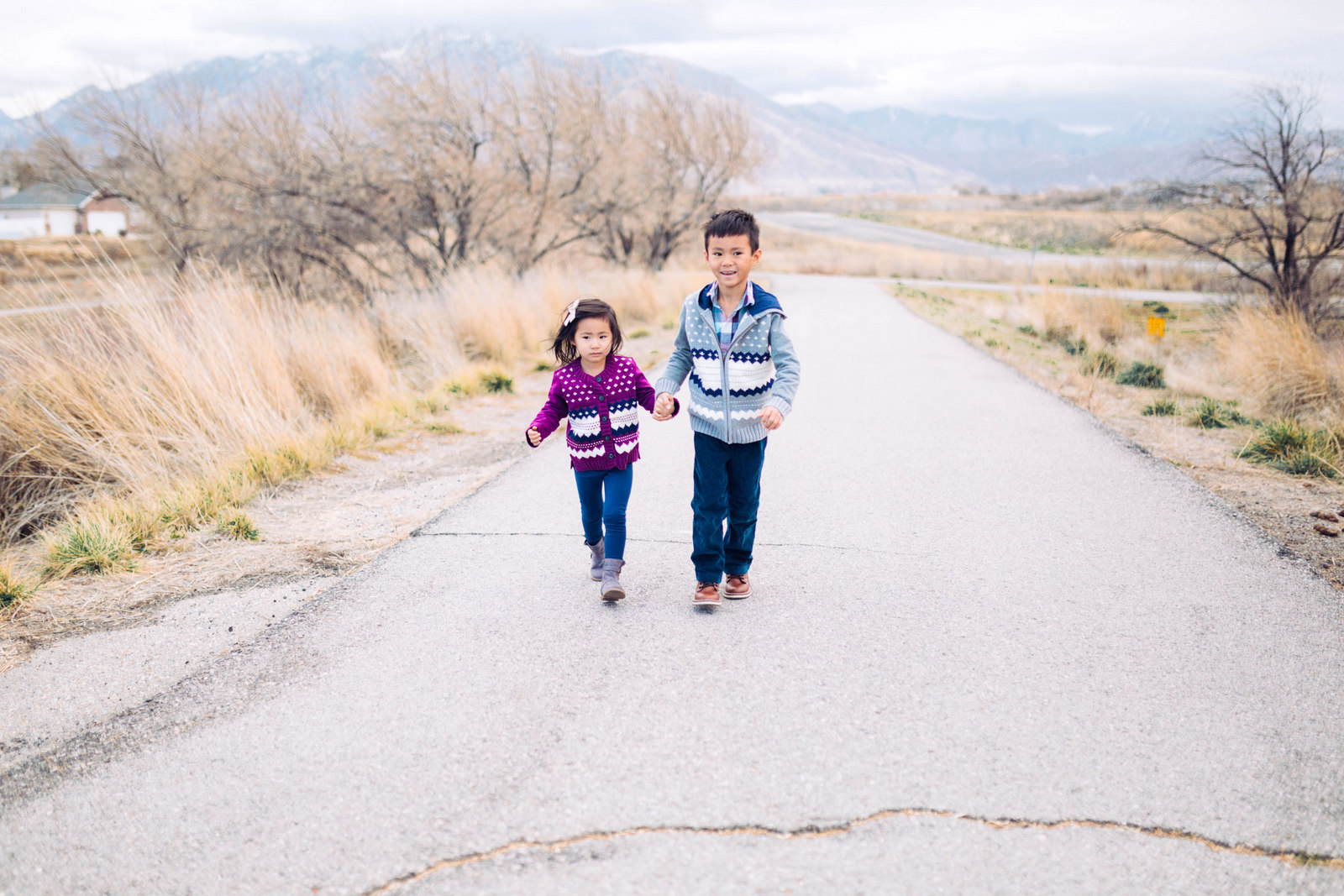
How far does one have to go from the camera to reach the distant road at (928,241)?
32594 millimetres

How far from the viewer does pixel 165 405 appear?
5.77 m

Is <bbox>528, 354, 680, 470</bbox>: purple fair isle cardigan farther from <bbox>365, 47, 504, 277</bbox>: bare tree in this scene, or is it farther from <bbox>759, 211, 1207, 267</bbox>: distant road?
<bbox>759, 211, 1207, 267</bbox>: distant road

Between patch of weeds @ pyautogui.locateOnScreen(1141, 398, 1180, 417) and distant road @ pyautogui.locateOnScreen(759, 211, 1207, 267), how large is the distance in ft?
66.4

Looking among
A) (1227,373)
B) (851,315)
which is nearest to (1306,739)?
(1227,373)

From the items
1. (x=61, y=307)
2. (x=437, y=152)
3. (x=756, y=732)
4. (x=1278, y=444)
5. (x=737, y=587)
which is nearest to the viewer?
(x=756, y=732)

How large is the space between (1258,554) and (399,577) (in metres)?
4.52

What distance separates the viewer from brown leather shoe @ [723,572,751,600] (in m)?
3.69

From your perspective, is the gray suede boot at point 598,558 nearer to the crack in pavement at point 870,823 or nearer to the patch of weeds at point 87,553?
the crack in pavement at point 870,823

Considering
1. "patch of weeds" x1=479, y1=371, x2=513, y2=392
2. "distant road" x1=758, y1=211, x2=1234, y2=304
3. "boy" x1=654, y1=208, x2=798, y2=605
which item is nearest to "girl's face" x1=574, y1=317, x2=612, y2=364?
"boy" x1=654, y1=208, x2=798, y2=605

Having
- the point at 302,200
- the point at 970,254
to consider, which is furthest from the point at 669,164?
the point at 970,254

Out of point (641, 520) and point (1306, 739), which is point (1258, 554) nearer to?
point (1306, 739)

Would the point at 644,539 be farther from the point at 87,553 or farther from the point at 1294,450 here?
the point at 1294,450

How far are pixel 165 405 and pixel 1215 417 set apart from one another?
9001mm

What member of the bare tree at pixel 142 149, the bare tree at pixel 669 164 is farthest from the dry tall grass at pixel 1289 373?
the bare tree at pixel 142 149
